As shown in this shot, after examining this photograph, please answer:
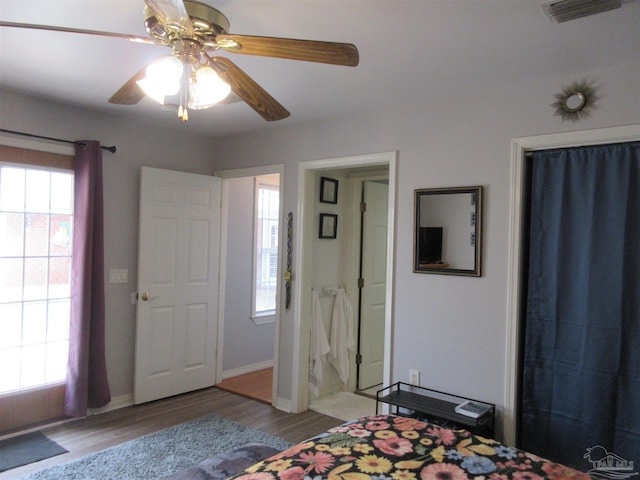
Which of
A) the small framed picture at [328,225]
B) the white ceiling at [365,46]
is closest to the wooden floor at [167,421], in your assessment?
the small framed picture at [328,225]

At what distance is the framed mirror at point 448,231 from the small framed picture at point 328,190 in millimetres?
1146

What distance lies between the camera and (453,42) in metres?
2.24

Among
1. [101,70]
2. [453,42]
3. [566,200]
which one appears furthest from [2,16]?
[566,200]

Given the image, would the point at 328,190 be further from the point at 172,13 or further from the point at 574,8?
the point at 172,13

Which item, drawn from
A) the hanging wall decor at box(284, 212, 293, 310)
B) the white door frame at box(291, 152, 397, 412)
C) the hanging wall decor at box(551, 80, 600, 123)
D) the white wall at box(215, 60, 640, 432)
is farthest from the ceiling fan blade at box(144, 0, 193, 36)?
the hanging wall decor at box(284, 212, 293, 310)

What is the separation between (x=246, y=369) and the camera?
4977 millimetres

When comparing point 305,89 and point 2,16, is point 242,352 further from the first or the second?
point 2,16

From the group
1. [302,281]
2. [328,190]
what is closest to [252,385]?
[302,281]

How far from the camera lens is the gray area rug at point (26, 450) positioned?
2.84m

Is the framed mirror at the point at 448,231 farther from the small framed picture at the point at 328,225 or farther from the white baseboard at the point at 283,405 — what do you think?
the white baseboard at the point at 283,405

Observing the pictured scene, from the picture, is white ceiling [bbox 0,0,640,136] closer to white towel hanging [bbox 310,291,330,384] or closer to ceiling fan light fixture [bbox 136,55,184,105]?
ceiling fan light fixture [bbox 136,55,184,105]

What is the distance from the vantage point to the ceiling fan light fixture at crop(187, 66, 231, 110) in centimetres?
173

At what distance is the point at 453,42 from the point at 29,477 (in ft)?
11.2

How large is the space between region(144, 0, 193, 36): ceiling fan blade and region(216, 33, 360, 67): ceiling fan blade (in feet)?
0.55
